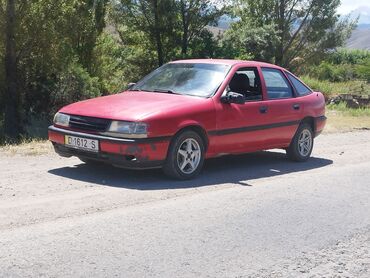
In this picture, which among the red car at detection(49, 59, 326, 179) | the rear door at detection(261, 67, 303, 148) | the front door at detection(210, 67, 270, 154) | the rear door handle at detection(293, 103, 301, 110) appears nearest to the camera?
the red car at detection(49, 59, 326, 179)

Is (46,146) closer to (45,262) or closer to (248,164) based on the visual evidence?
(248,164)

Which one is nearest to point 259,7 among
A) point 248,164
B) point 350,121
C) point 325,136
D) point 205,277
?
point 350,121

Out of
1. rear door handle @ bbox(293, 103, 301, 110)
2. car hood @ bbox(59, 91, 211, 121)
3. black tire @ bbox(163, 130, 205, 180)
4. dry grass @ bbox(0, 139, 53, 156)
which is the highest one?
car hood @ bbox(59, 91, 211, 121)

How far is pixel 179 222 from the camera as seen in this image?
5.82 m

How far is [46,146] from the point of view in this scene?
32.4 ft

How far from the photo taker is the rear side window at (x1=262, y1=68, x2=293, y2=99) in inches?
360

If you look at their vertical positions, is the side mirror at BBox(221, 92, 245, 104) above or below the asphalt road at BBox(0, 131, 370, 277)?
above

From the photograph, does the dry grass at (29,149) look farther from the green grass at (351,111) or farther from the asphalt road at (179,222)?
the green grass at (351,111)

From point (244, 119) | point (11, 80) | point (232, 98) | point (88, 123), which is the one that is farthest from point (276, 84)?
point (11, 80)

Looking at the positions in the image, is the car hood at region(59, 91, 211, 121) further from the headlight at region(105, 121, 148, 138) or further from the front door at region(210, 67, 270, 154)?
the front door at region(210, 67, 270, 154)

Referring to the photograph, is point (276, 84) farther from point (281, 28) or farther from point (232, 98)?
point (281, 28)

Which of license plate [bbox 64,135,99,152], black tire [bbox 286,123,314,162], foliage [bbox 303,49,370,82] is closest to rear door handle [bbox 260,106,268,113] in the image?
black tire [bbox 286,123,314,162]

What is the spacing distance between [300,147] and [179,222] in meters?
4.38

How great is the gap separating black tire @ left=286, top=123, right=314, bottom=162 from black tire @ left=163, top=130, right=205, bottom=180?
2.28 m
